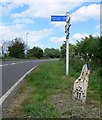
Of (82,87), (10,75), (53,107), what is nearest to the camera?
(53,107)

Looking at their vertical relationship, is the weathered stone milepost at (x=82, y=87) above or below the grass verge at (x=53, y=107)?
above

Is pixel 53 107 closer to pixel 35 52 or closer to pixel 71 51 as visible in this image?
pixel 71 51

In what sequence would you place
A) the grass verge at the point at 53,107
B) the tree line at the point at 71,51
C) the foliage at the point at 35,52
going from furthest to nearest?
the foliage at the point at 35,52, the tree line at the point at 71,51, the grass verge at the point at 53,107

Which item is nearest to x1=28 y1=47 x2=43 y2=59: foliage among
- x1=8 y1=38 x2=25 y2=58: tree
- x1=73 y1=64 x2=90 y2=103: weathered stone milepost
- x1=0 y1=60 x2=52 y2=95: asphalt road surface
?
x1=8 y1=38 x2=25 y2=58: tree

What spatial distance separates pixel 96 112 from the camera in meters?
8.10

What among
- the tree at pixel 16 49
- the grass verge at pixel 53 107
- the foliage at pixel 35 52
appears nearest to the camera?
the grass verge at pixel 53 107

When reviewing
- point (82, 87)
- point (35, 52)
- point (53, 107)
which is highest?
point (35, 52)

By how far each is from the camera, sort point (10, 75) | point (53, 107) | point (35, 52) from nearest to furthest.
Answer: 1. point (53, 107)
2. point (10, 75)
3. point (35, 52)

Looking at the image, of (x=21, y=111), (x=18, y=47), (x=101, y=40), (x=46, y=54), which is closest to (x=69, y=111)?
(x=21, y=111)

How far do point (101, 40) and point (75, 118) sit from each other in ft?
60.8

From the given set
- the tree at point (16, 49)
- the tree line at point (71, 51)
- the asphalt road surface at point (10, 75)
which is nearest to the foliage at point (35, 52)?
the tree line at point (71, 51)

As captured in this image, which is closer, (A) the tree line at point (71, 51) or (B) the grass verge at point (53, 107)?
(B) the grass verge at point (53, 107)

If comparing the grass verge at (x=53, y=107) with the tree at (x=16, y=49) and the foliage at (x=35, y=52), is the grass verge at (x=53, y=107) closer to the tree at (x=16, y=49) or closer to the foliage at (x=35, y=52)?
the tree at (x=16, y=49)

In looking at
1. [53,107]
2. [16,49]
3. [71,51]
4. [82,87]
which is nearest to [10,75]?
[82,87]
